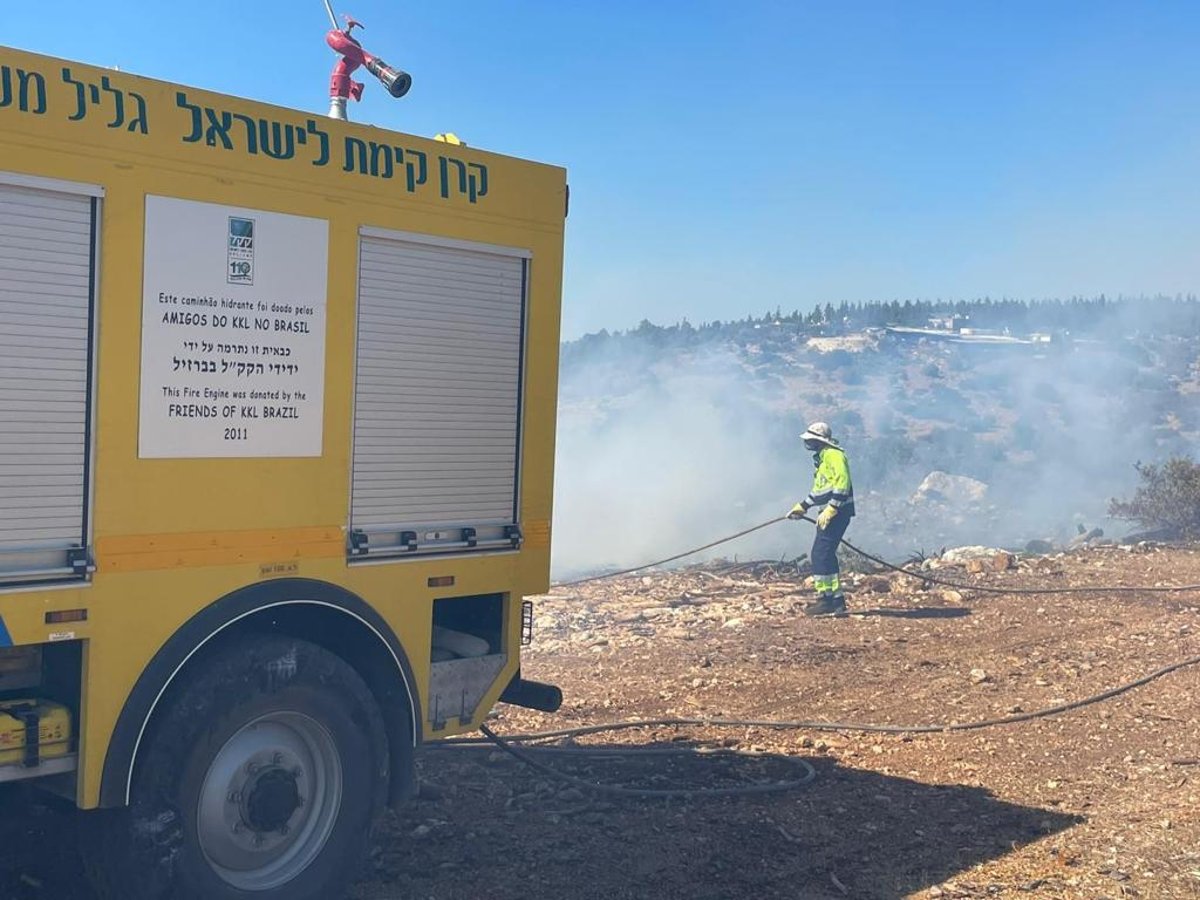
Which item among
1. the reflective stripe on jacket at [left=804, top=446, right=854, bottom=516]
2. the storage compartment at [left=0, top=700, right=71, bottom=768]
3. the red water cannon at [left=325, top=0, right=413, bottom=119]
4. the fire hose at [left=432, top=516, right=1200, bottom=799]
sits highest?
the red water cannon at [left=325, top=0, right=413, bottom=119]

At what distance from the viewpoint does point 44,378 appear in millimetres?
4109

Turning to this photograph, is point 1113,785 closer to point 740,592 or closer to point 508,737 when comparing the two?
point 508,737

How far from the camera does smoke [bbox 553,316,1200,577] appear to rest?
28.5m

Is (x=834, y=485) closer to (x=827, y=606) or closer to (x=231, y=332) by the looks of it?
(x=827, y=606)

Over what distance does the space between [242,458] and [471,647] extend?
155cm

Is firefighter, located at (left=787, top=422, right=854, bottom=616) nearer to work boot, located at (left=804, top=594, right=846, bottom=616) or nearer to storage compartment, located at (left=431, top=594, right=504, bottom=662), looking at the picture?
work boot, located at (left=804, top=594, right=846, bottom=616)

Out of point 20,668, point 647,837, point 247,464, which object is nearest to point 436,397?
point 247,464

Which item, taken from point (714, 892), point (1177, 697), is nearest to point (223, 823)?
point (714, 892)

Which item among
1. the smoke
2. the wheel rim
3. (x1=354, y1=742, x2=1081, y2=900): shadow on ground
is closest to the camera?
the wheel rim

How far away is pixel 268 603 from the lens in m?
4.69

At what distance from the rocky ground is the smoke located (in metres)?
10.2

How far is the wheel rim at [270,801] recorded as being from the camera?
181 inches

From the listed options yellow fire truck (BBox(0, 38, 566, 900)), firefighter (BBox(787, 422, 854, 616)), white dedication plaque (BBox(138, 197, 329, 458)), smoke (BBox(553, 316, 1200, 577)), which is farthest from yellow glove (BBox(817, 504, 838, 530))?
white dedication plaque (BBox(138, 197, 329, 458))

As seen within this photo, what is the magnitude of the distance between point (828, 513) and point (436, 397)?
804 centimetres
